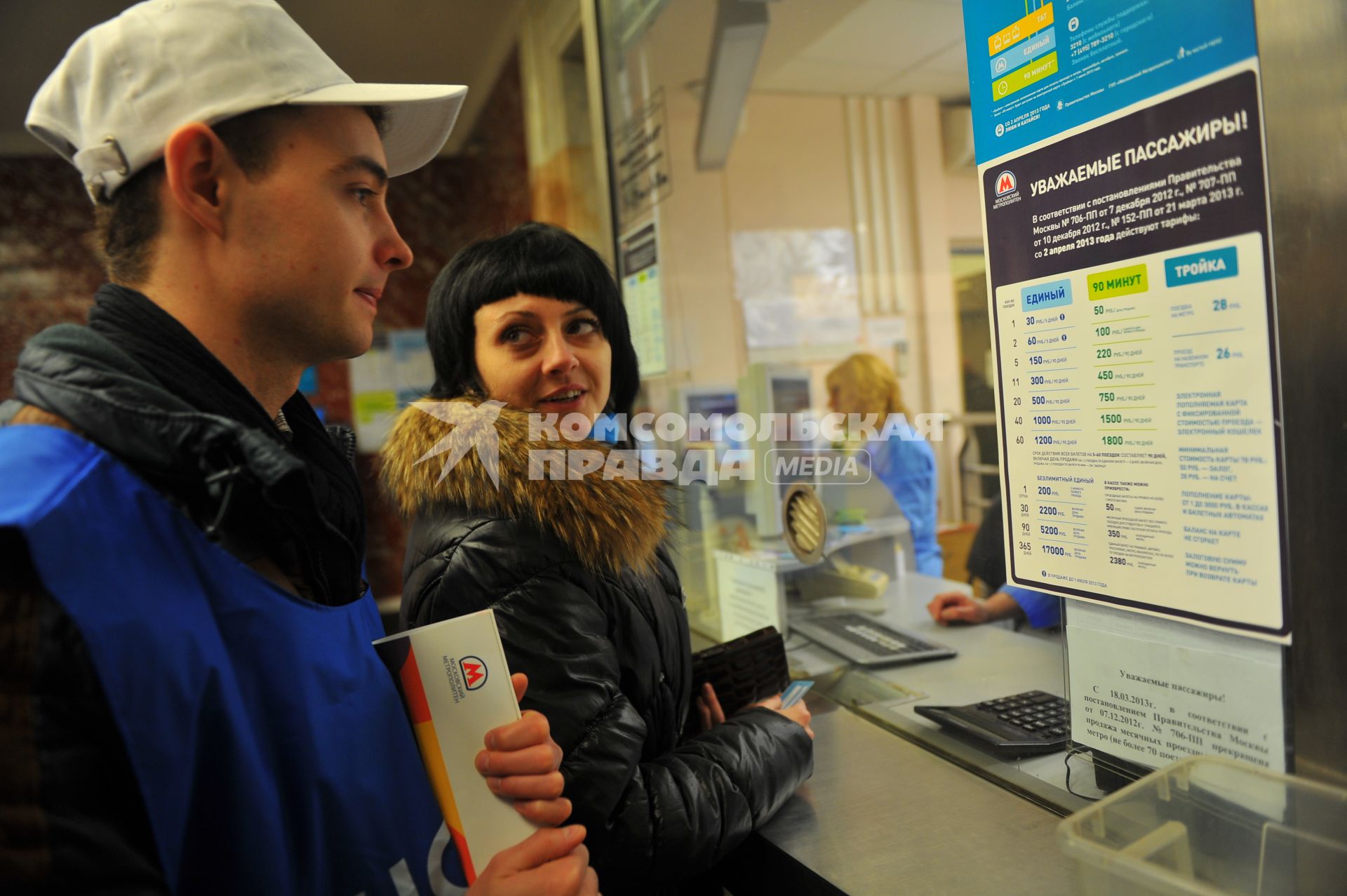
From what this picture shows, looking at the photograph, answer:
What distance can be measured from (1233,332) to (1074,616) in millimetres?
353

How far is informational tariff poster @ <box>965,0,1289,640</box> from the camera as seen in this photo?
0.68m

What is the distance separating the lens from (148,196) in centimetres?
69

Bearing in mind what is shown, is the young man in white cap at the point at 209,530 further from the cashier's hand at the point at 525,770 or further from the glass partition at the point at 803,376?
the glass partition at the point at 803,376

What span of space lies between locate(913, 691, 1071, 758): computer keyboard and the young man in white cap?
1.91ft

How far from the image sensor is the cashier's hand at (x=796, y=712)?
1060 millimetres

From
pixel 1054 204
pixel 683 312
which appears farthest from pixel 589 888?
pixel 683 312

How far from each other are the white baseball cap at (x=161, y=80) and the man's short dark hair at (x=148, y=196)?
0.01m

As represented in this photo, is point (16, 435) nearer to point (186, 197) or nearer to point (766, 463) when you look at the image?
point (186, 197)

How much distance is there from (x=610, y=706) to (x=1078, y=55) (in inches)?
31.7

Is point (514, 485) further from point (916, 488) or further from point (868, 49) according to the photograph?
point (868, 49)

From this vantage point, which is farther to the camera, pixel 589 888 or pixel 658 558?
pixel 658 558

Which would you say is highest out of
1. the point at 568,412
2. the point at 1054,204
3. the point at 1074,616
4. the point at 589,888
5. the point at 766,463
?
the point at 1054,204

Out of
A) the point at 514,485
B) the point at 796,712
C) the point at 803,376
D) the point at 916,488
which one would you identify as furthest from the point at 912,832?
the point at 803,376

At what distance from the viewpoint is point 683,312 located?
2334 mm
